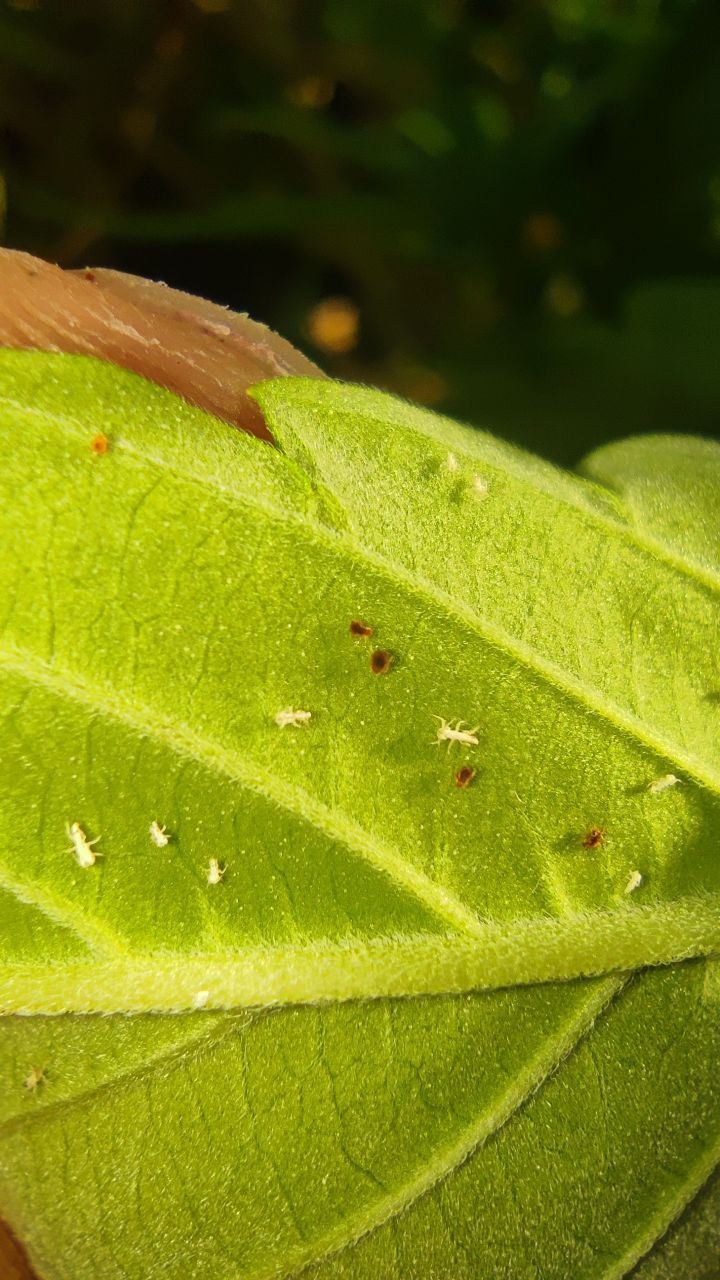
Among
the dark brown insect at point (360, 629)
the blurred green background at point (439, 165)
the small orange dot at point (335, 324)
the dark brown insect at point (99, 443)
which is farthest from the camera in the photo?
the small orange dot at point (335, 324)

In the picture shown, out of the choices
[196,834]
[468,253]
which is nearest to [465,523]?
[196,834]

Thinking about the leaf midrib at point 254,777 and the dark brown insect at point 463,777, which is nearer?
the leaf midrib at point 254,777

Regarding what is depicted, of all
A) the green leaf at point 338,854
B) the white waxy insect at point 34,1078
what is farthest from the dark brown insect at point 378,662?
the white waxy insect at point 34,1078

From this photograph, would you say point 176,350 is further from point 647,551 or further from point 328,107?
point 328,107

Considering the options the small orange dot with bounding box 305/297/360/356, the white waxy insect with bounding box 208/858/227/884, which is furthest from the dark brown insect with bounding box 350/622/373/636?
the small orange dot with bounding box 305/297/360/356

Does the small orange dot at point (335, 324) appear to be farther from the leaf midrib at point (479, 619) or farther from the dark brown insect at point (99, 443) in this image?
the dark brown insect at point (99, 443)
